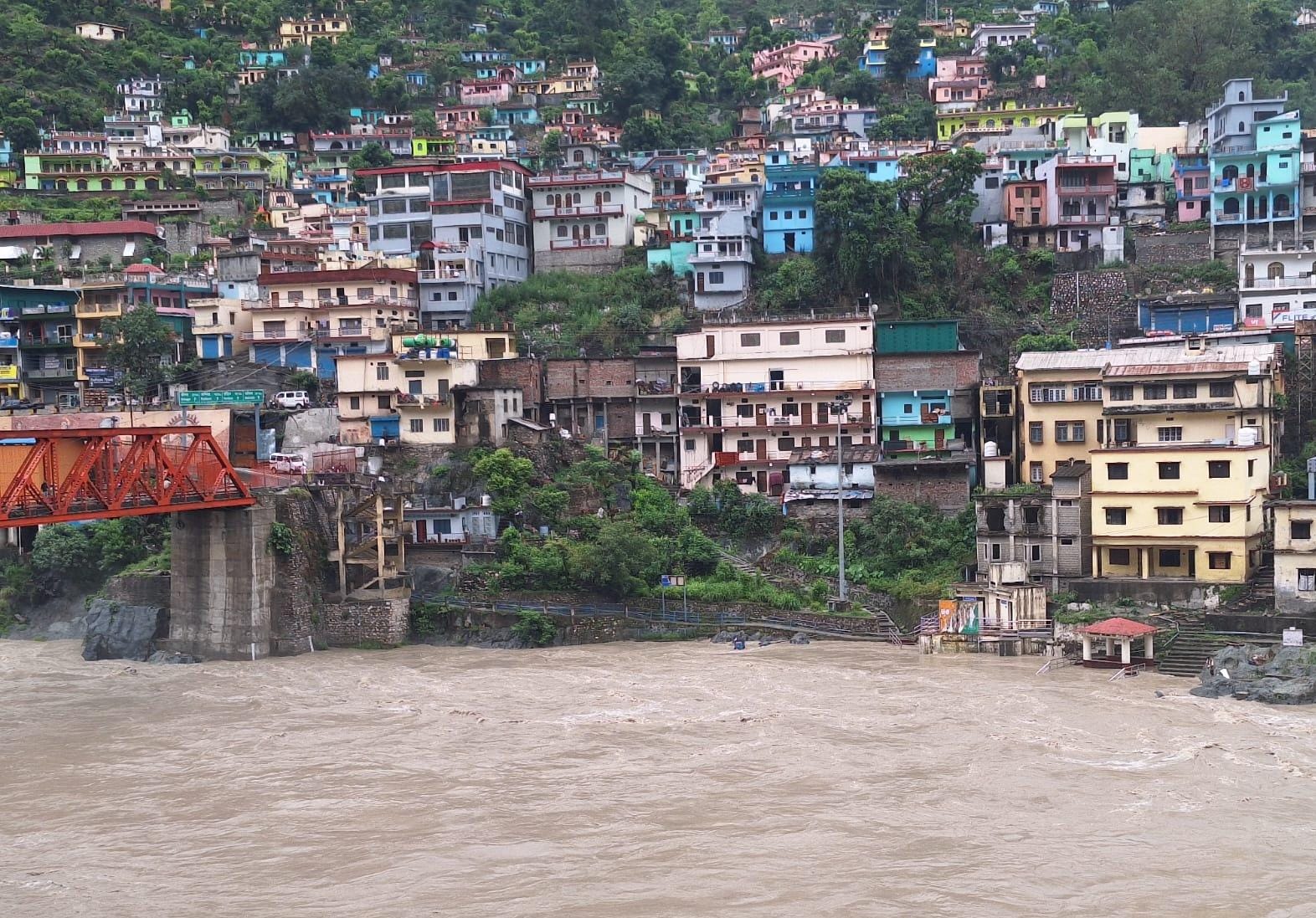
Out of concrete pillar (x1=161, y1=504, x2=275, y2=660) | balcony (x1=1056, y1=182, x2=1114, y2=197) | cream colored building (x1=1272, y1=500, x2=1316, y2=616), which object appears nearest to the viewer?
cream colored building (x1=1272, y1=500, x2=1316, y2=616)

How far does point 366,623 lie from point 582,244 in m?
24.0

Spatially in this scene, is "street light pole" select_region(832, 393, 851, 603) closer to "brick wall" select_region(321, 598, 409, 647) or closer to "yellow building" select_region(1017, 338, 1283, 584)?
"yellow building" select_region(1017, 338, 1283, 584)

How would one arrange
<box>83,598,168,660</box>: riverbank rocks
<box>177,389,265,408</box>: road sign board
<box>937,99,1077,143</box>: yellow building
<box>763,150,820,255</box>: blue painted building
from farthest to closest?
<box>937,99,1077,143</box>: yellow building < <box>763,150,820,255</box>: blue painted building < <box>177,389,265,408</box>: road sign board < <box>83,598,168,660</box>: riverbank rocks

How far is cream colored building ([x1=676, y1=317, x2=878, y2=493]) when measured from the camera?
43906mm

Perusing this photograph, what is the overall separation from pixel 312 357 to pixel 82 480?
1871 centimetres

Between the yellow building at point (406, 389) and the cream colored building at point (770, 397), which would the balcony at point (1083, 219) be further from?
the yellow building at point (406, 389)

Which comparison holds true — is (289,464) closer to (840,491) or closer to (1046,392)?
(840,491)

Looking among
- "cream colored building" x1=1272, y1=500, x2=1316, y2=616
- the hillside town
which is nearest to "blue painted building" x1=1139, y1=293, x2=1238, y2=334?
the hillside town

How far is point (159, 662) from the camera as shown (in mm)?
36500

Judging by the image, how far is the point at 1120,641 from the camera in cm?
3173

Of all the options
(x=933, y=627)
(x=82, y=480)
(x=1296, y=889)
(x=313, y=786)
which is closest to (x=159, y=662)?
(x=82, y=480)

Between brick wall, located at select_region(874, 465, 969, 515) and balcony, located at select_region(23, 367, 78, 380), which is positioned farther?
balcony, located at select_region(23, 367, 78, 380)

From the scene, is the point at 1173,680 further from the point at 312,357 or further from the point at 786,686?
the point at 312,357

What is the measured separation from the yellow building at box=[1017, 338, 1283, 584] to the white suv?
24965 mm
